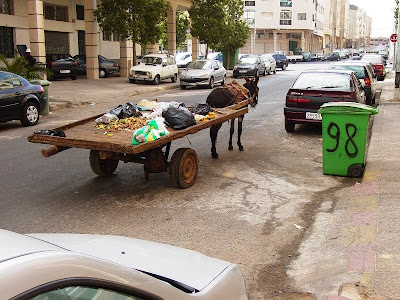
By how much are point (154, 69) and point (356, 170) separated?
21.4m

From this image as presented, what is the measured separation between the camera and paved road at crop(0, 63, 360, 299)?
224 inches

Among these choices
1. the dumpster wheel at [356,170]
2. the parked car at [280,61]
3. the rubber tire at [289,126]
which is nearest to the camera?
the dumpster wheel at [356,170]

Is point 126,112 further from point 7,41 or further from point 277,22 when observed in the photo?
point 277,22

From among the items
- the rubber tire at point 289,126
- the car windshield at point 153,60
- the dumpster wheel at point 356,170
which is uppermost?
the car windshield at point 153,60

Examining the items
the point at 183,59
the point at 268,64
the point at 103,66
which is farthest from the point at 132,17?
the point at 183,59

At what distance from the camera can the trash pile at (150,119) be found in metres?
6.94

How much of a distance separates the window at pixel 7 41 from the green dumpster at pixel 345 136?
2489cm

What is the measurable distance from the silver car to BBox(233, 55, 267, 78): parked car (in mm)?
32648

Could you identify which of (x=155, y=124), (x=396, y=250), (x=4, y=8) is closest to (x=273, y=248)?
(x=396, y=250)

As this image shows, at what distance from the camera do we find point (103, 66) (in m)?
32.9

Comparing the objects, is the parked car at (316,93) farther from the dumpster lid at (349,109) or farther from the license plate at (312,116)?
the dumpster lid at (349,109)

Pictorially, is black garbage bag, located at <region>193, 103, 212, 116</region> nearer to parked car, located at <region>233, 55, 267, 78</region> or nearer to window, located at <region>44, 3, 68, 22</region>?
parked car, located at <region>233, 55, 267, 78</region>

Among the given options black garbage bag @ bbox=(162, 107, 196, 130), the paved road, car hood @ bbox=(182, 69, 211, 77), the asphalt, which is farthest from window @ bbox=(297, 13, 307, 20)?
black garbage bag @ bbox=(162, 107, 196, 130)

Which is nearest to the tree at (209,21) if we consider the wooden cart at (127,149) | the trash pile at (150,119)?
the wooden cart at (127,149)
